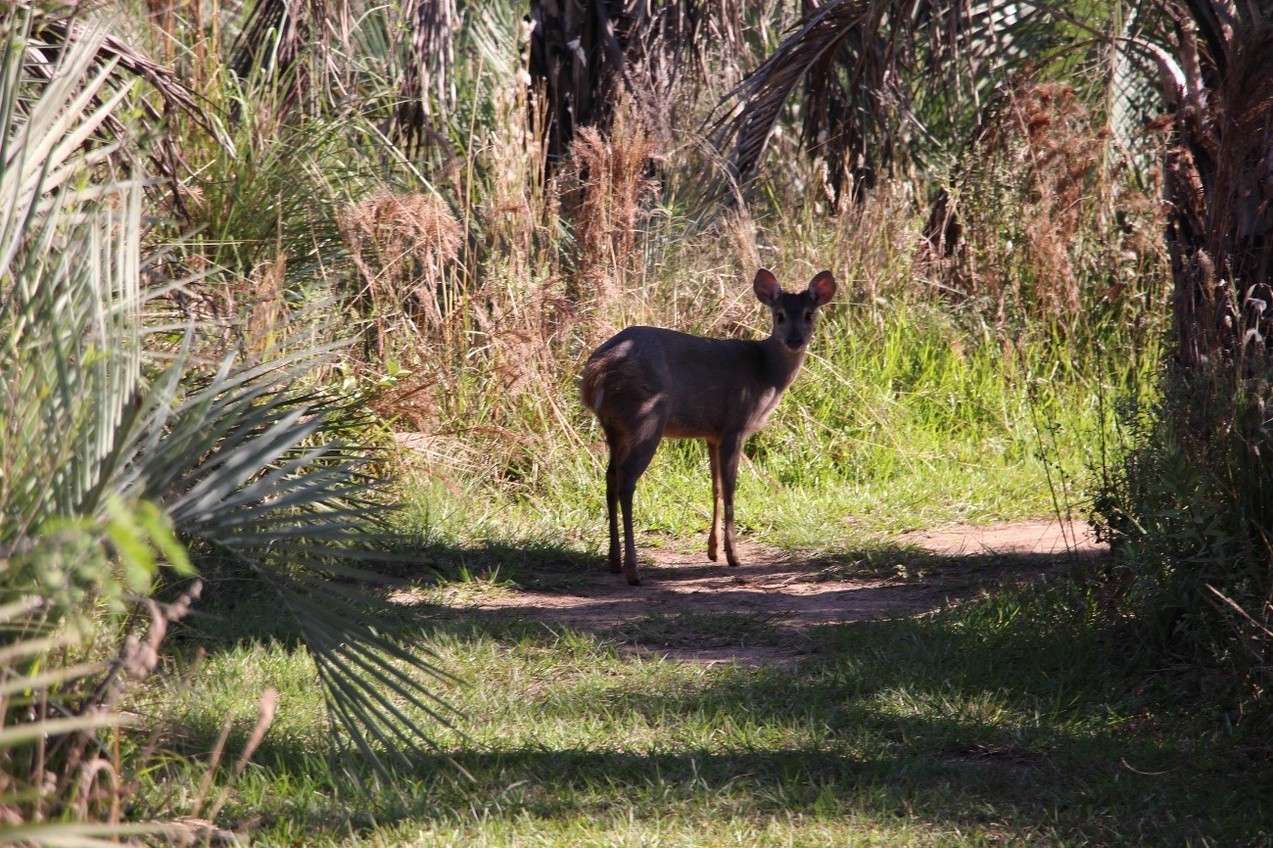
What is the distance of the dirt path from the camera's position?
5070 mm

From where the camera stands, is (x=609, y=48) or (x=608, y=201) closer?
(x=608, y=201)

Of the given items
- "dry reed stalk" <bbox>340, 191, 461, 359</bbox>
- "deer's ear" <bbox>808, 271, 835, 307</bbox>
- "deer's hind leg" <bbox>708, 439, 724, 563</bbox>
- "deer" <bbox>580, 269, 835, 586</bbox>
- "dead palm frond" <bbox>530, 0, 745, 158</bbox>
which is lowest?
"deer's hind leg" <bbox>708, 439, 724, 563</bbox>

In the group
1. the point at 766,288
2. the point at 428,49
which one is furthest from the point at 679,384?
the point at 428,49

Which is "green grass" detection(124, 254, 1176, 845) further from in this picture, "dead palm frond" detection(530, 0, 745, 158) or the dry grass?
"dead palm frond" detection(530, 0, 745, 158)

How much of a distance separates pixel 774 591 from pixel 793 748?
1.93m

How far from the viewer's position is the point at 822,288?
22.8 ft

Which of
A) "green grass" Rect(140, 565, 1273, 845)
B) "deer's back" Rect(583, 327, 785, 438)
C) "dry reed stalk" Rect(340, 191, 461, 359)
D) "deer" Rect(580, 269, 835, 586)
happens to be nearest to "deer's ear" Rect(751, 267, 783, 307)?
"deer" Rect(580, 269, 835, 586)

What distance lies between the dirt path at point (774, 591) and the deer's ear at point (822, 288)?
4.29 feet

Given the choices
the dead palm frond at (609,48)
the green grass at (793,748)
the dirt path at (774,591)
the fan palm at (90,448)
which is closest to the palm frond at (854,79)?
the dead palm frond at (609,48)

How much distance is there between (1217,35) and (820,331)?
12.9ft

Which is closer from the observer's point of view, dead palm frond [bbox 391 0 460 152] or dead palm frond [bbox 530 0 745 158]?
dead palm frond [bbox 391 0 460 152]

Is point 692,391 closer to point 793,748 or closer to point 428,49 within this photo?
point 793,748

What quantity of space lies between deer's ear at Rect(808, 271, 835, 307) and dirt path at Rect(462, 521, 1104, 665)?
1.31m

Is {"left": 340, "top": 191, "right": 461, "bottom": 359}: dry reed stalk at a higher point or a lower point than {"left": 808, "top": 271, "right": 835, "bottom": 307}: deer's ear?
higher
